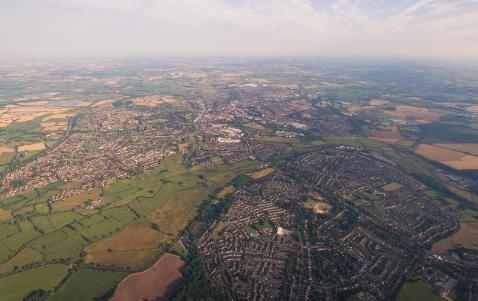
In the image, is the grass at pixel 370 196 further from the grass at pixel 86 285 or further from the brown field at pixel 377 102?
the brown field at pixel 377 102

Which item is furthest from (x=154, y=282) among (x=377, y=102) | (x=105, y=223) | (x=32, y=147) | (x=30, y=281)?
(x=377, y=102)

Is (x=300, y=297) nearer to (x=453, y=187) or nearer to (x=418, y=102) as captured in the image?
(x=453, y=187)

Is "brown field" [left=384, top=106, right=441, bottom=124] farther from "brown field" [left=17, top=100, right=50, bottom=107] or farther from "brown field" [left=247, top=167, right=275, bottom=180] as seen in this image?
"brown field" [left=17, top=100, right=50, bottom=107]

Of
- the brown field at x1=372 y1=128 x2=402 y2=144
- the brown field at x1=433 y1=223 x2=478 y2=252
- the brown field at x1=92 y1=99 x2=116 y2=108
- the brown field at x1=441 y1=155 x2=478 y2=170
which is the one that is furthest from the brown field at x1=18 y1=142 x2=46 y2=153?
the brown field at x1=441 y1=155 x2=478 y2=170

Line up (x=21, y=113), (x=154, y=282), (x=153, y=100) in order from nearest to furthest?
(x=154, y=282) → (x=21, y=113) → (x=153, y=100)

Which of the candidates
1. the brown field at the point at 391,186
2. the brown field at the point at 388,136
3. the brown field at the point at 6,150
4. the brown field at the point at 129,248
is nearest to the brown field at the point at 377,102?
the brown field at the point at 388,136

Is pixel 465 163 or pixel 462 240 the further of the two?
pixel 465 163

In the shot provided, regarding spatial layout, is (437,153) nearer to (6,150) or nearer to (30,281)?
(30,281)

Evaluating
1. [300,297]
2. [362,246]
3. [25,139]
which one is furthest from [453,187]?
[25,139]
